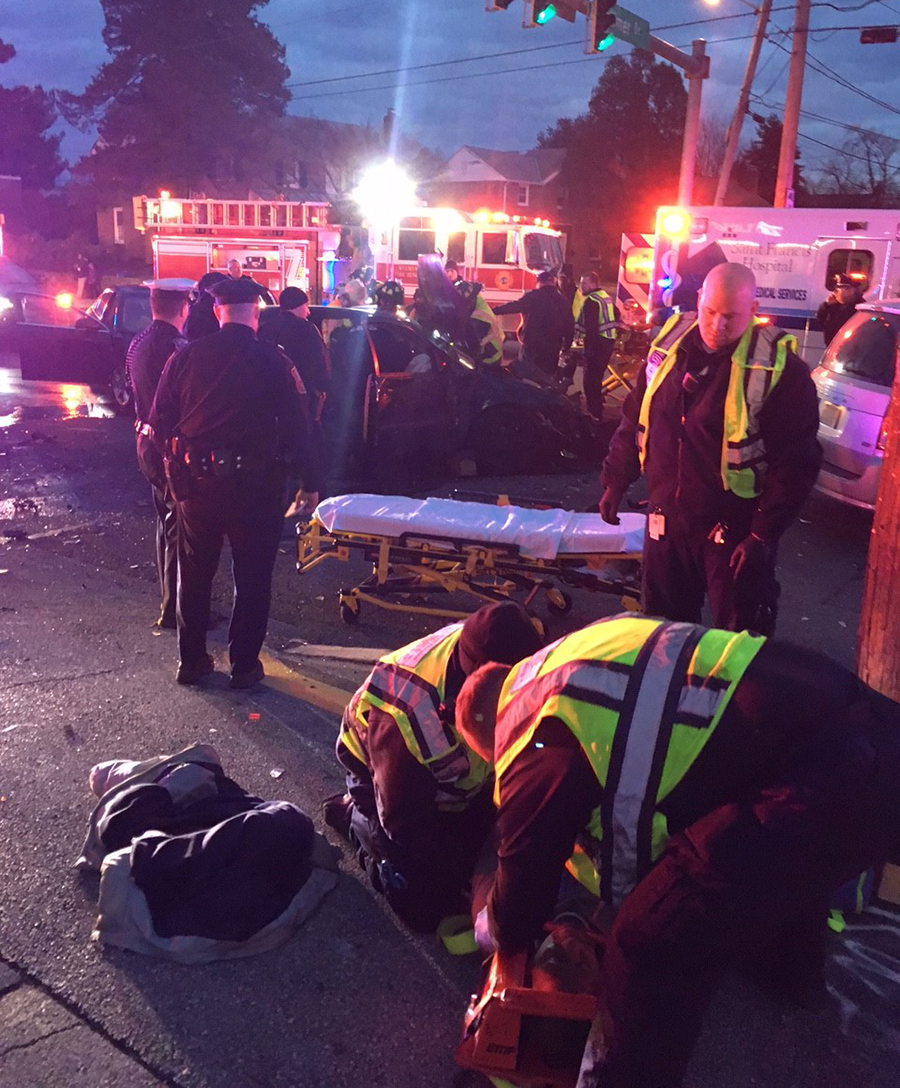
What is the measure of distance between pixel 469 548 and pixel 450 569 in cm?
30

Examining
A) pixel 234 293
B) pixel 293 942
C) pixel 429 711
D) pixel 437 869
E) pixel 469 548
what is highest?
pixel 234 293

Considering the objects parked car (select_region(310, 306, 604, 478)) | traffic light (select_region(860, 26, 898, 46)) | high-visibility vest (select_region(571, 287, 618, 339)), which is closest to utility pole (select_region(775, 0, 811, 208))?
traffic light (select_region(860, 26, 898, 46))

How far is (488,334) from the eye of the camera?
39.5ft

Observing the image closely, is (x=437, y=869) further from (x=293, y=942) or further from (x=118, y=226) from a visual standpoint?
(x=118, y=226)

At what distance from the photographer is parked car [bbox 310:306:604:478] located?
9156mm

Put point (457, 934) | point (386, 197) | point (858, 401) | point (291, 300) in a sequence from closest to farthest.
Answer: point (457, 934) → point (858, 401) → point (291, 300) → point (386, 197)

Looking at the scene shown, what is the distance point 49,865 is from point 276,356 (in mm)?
2501

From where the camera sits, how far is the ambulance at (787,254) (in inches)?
530

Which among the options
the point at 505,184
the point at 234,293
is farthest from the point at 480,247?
the point at 505,184

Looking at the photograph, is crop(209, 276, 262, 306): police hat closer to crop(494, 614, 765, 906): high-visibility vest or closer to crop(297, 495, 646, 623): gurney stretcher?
crop(297, 495, 646, 623): gurney stretcher

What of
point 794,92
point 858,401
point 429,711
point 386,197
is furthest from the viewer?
point 386,197

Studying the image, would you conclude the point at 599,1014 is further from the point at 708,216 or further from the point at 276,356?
the point at 708,216

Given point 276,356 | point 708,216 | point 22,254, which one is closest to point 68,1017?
point 276,356

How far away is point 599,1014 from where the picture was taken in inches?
90.7
